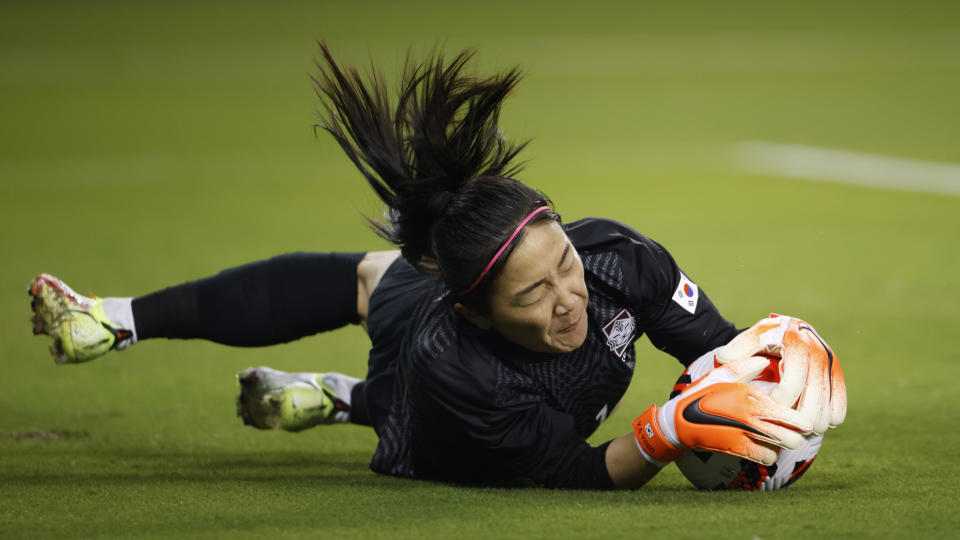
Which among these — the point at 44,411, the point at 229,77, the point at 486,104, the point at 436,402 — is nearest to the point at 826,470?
the point at 436,402

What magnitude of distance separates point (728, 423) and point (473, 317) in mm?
553

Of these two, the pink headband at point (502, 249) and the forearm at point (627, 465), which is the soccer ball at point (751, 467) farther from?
the pink headband at point (502, 249)

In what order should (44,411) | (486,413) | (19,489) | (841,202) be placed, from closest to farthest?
(486,413), (19,489), (44,411), (841,202)

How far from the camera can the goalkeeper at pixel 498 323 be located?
7.81ft

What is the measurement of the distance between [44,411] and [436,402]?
1.65 m

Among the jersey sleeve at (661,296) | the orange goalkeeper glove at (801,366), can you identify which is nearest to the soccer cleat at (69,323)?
the jersey sleeve at (661,296)

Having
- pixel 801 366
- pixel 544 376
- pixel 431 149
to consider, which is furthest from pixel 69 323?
pixel 801 366

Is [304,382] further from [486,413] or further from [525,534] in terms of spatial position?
[525,534]

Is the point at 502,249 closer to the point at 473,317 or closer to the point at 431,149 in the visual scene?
the point at 473,317

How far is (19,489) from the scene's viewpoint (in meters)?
2.66

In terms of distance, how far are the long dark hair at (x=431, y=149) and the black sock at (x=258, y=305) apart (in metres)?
0.40

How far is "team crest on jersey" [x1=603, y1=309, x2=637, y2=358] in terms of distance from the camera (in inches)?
103

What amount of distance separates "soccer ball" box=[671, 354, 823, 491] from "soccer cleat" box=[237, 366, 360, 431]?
108 cm

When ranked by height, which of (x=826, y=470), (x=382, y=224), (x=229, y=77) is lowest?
(x=826, y=470)
